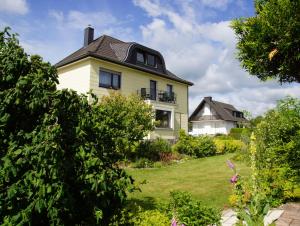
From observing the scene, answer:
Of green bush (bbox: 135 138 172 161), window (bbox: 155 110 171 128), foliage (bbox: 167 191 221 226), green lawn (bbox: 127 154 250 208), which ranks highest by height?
window (bbox: 155 110 171 128)

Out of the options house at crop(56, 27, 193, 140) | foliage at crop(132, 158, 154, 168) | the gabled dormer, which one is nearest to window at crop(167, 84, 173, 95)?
house at crop(56, 27, 193, 140)

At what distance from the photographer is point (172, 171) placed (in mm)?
14664

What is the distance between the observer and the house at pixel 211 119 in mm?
57906

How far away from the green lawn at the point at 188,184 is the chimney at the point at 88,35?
18.7 meters

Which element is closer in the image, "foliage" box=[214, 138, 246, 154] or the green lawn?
the green lawn

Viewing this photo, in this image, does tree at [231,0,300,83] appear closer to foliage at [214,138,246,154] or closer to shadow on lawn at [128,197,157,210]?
shadow on lawn at [128,197,157,210]

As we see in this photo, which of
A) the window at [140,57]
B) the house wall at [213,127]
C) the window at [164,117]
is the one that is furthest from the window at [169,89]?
the house wall at [213,127]

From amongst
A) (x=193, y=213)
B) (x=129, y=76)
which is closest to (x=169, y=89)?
(x=129, y=76)

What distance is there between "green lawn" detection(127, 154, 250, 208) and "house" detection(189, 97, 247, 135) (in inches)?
1684

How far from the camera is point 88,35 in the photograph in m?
29.8

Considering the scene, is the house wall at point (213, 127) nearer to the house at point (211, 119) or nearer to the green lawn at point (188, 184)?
the house at point (211, 119)

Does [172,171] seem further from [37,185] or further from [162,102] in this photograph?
[162,102]

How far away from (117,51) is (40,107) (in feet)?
80.8

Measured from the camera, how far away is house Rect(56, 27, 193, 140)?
24828 mm
